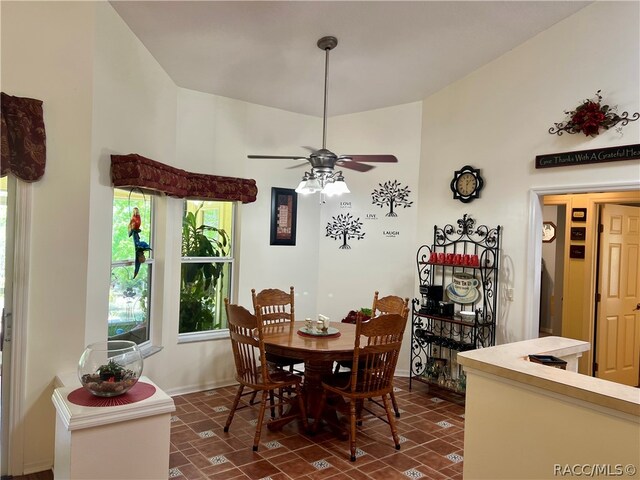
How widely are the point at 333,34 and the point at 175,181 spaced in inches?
71.0

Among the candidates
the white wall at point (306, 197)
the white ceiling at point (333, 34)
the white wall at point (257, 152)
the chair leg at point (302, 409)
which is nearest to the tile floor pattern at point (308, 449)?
the chair leg at point (302, 409)

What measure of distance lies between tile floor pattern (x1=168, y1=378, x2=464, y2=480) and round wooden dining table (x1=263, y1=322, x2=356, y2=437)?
0.27 meters

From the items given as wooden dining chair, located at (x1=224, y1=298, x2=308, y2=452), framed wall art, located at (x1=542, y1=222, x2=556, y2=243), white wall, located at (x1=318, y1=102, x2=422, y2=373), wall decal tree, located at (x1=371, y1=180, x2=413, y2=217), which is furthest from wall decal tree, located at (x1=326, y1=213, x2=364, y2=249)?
framed wall art, located at (x1=542, y1=222, x2=556, y2=243)

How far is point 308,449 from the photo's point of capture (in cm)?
318

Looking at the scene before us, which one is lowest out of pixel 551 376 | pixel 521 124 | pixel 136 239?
pixel 551 376

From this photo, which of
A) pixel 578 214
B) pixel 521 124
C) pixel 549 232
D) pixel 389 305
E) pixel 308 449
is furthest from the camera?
pixel 549 232

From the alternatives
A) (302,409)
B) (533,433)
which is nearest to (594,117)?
(533,433)

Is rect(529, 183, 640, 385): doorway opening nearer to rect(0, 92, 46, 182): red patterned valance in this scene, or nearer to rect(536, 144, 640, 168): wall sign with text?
rect(536, 144, 640, 168): wall sign with text

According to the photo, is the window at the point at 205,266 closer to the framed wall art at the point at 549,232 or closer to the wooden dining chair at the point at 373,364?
the wooden dining chair at the point at 373,364

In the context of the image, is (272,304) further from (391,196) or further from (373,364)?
(391,196)

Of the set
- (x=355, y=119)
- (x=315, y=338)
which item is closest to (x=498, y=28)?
(x=355, y=119)

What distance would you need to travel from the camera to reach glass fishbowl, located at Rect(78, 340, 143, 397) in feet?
7.70

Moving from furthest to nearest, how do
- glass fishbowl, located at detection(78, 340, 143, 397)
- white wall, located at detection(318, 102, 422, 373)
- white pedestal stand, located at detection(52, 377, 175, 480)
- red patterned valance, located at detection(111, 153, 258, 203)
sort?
white wall, located at detection(318, 102, 422, 373) → red patterned valance, located at detection(111, 153, 258, 203) → glass fishbowl, located at detection(78, 340, 143, 397) → white pedestal stand, located at detection(52, 377, 175, 480)

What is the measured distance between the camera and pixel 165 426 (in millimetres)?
2395
